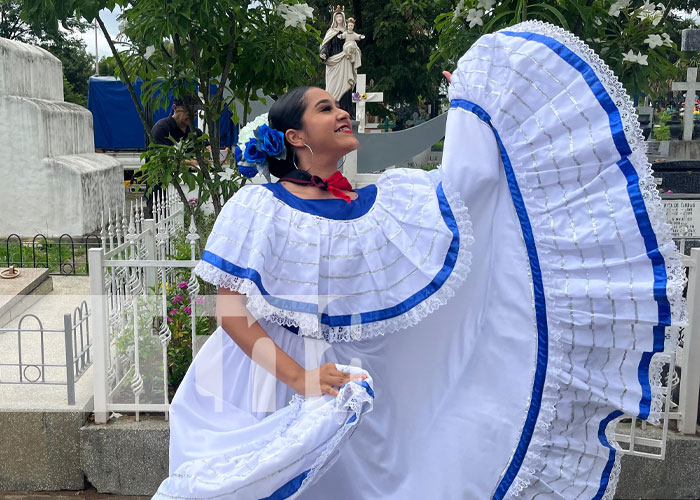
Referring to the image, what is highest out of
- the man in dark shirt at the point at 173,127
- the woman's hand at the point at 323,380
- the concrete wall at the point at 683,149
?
the concrete wall at the point at 683,149

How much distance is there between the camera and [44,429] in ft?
11.8

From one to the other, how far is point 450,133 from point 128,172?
15176 millimetres

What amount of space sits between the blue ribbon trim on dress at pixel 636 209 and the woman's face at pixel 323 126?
62 cm

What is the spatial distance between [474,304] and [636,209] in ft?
1.80

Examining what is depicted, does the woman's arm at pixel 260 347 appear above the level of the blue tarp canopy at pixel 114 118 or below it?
below

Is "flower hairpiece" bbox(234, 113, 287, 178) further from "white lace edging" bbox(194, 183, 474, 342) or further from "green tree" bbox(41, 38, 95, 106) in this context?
"green tree" bbox(41, 38, 95, 106)

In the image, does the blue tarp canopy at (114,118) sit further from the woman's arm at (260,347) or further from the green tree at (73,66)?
the woman's arm at (260,347)

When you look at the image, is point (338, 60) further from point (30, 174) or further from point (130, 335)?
point (130, 335)

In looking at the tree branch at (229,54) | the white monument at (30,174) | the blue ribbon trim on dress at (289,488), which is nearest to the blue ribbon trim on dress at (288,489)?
the blue ribbon trim on dress at (289,488)

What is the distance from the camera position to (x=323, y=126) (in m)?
2.27

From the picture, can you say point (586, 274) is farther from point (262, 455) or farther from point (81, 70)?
point (81, 70)

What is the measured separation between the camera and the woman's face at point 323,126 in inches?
89.6

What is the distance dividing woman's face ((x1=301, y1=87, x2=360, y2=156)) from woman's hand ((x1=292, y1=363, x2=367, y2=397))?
26.8 inches

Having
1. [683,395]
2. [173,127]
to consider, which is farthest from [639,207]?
[173,127]
